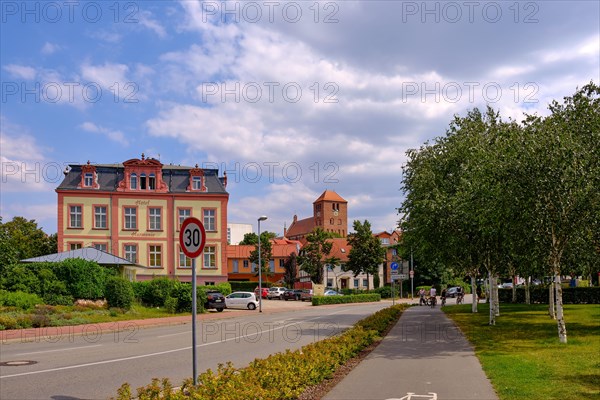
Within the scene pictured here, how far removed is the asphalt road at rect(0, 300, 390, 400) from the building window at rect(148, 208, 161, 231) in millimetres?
33035

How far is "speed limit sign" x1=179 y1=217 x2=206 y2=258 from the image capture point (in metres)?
9.51

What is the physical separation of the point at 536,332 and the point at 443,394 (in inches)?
556

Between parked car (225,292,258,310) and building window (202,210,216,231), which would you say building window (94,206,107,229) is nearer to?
building window (202,210,216,231)

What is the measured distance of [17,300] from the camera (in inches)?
1208

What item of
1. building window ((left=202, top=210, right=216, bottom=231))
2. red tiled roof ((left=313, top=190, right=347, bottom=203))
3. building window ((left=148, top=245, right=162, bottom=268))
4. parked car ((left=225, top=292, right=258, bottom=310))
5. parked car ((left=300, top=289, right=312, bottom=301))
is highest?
red tiled roof ((left=313, top=190, right=347, bottom=203))

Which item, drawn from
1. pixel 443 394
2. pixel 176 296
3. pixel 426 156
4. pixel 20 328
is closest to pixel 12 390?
pixel 443 394

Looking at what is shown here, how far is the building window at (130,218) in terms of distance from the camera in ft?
194

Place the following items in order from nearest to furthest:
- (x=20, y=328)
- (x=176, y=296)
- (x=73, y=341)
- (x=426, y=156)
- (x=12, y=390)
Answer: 1. (x=12, y=390)
2. (x=73, y=341)
3. (x=20, y=328)
4. (x=426, y=156)
5. (x=176, y=296)

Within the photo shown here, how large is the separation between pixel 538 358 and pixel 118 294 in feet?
87.0

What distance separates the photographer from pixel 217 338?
22344 mm

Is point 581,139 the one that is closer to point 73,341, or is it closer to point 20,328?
point 73,341

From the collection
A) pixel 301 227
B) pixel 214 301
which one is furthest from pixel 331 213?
pixel 214 301

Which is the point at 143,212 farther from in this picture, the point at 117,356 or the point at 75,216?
the point at 117,356

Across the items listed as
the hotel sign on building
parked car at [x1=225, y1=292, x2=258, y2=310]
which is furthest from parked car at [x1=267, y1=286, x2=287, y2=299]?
parked car at [x1=225, y1=292, x2=258, y2=310]
